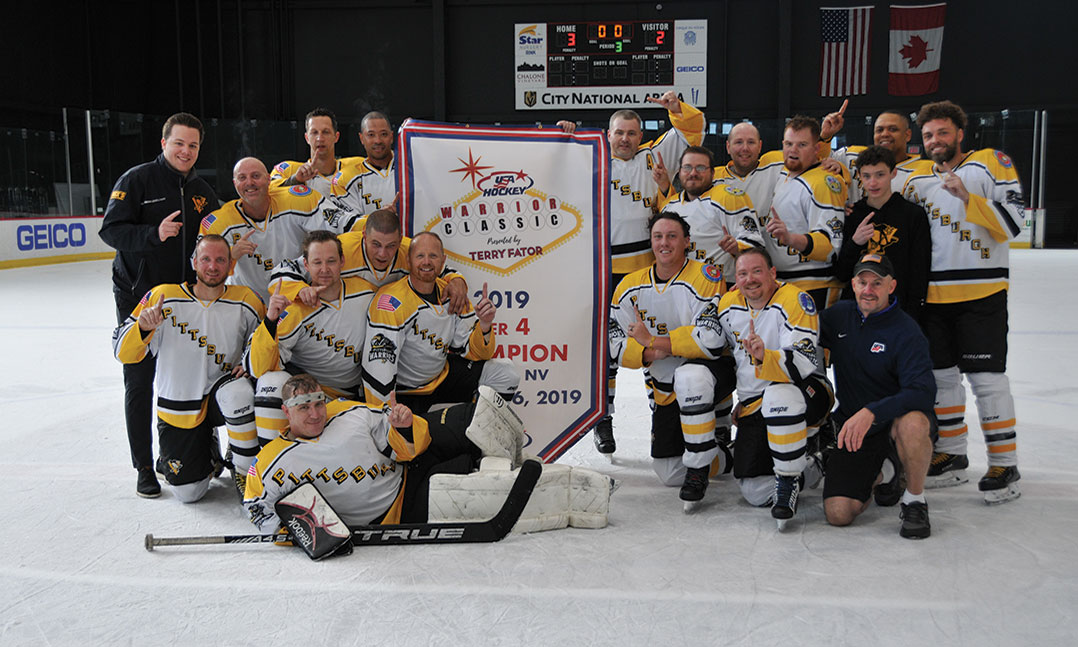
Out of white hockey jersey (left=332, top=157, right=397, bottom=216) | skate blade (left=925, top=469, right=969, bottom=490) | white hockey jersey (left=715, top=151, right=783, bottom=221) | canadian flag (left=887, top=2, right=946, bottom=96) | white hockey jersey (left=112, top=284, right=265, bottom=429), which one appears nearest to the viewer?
white hockey jersey (left=112, top=284, right=265, bottom=429)

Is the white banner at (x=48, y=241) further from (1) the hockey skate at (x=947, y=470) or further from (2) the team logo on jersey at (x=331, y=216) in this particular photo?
(1) the hockey skate at (x=947, y=470)

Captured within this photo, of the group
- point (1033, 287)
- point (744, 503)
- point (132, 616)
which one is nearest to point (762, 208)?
point (744, 503)

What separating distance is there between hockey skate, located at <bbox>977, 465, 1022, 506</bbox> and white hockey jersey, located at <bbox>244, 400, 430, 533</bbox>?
6.97ft

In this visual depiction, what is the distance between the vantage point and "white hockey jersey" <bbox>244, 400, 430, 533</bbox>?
120 inches

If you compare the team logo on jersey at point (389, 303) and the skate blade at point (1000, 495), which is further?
the team logo on jersey at point (389, 303)

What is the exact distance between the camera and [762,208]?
4.09 m

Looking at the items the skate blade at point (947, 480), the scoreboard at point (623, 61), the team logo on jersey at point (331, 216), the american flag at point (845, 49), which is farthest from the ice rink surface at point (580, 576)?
the american flag at point (845, 49)

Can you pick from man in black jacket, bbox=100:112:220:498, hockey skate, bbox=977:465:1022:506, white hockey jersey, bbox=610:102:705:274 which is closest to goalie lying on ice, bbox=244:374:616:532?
man in black jacket, bbox=100:112:220:498

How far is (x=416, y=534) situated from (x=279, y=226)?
1.62 m

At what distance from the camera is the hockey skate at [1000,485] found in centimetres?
340

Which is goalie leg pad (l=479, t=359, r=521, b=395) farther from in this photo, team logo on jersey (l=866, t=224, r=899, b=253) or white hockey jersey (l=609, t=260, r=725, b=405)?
team logo on jersey (l=866, t=224, r=899, b=253)

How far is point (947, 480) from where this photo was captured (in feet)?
12.0

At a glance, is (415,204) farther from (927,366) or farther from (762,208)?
(927,366)

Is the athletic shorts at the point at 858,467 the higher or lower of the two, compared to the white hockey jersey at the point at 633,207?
lower
